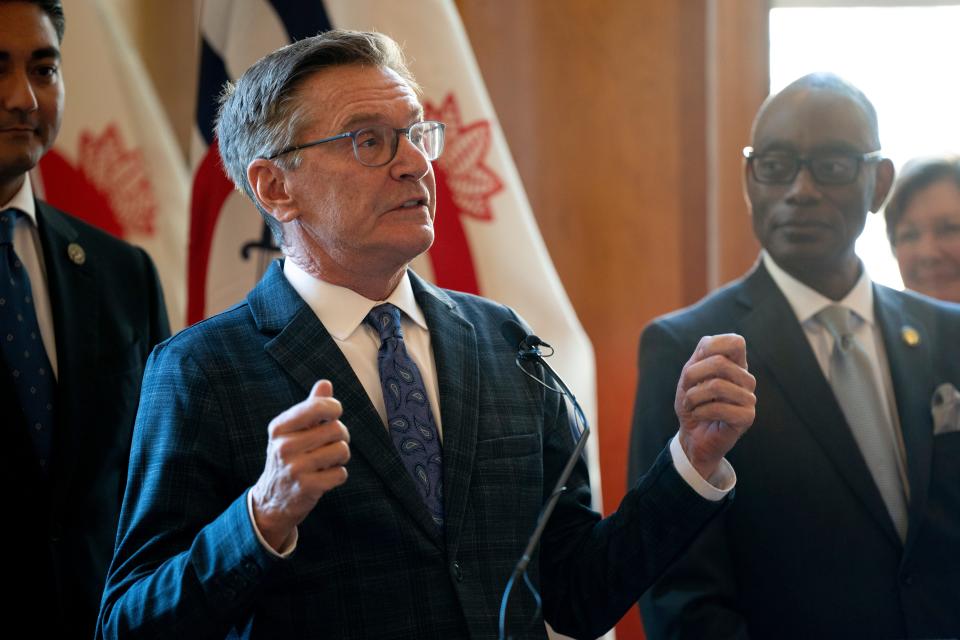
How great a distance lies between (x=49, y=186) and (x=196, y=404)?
1777mm

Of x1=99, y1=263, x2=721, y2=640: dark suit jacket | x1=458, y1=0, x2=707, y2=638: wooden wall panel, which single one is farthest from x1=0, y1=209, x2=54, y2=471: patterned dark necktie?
x1=458, y1=0, x2=707, y2=638: wooden wall panel

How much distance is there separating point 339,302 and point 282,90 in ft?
1.20

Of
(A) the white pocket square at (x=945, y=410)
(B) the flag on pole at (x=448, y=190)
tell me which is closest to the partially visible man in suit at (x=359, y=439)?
(A) the white pocket square at (x=945, y=410)

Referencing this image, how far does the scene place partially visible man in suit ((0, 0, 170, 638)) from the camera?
2035mm

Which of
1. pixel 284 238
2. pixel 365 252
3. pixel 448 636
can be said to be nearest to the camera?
pixel 448 636

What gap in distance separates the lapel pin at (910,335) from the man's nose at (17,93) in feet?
5.98

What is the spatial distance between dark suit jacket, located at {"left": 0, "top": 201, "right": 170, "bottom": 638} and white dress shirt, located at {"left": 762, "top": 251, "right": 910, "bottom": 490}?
134cm

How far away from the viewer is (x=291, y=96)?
1.86 metres

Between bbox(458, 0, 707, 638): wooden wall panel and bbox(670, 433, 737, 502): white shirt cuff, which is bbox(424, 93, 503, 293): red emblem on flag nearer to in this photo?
bbox(458, 0, 707, 638): wooden wall panel

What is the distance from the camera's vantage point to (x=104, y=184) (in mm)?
3193

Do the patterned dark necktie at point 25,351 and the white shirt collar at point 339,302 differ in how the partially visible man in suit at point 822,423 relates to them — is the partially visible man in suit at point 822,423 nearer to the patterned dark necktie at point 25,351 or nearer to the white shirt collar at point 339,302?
the white shirt collar at point 339,302

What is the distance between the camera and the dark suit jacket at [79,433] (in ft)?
6.66

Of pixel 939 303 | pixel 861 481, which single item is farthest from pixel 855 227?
pixel 861 481

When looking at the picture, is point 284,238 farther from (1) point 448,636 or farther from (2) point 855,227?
(2) point 855,227
